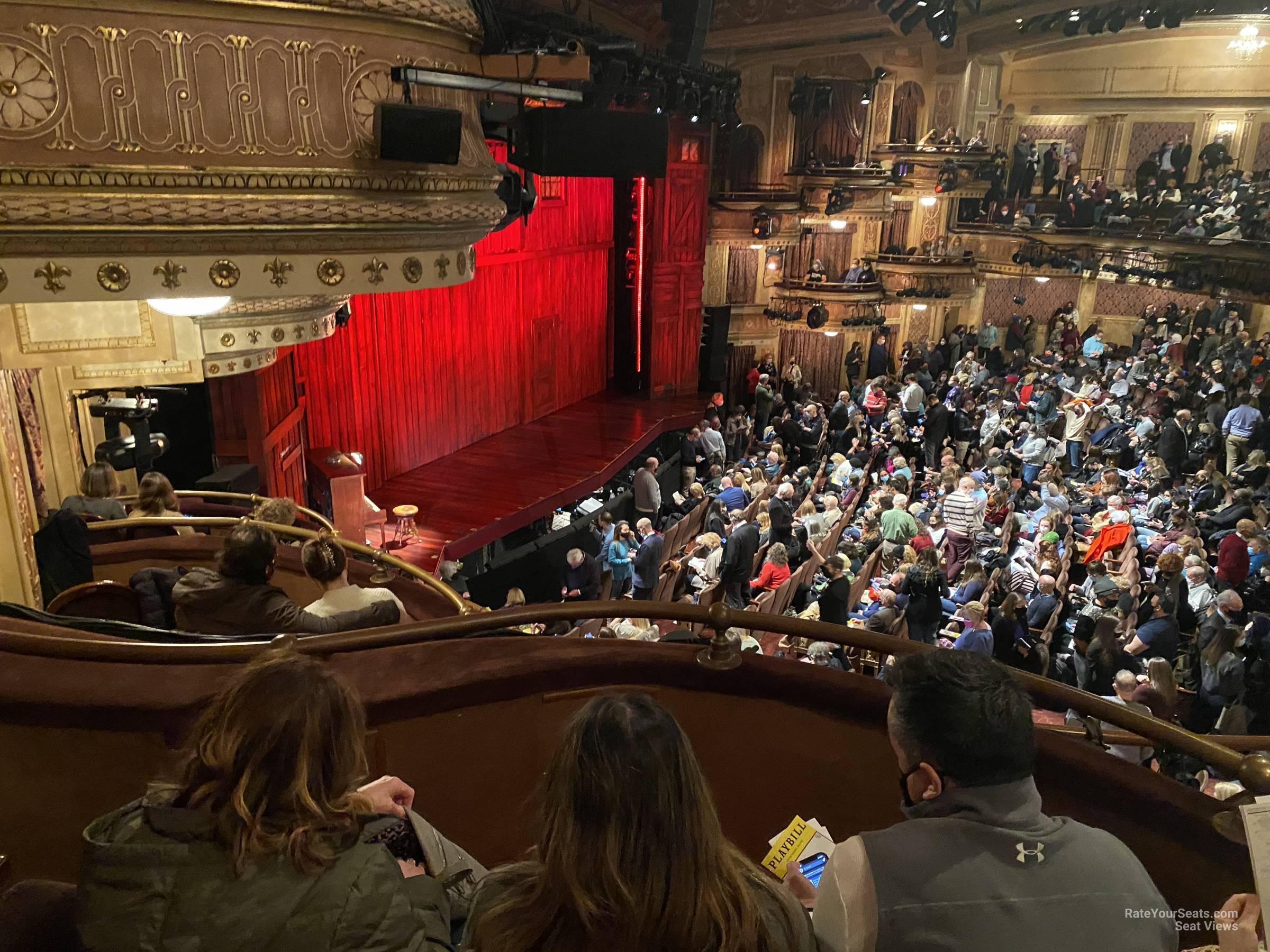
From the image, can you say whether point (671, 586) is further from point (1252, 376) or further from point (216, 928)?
point (1252, 376)

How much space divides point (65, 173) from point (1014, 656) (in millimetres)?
5635

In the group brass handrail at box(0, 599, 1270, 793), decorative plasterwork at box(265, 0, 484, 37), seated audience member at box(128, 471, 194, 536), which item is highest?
decorative plasterwork at box(265, 0, 484, 37)

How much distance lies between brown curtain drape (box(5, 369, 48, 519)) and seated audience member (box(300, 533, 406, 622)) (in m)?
3.69

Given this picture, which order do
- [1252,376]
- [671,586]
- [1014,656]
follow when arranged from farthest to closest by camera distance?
[1252,376], [671,586], [1014,656]

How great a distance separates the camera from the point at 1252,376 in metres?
12.9

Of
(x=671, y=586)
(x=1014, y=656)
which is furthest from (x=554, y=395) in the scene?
(x=1014, y=656)

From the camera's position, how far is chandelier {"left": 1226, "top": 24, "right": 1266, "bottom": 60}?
15172 millimetres

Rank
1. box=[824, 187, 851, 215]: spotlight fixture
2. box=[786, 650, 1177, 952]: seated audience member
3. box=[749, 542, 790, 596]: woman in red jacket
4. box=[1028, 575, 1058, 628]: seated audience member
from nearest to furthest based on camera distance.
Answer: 1. box=[786, 650, 1177, 952]: seated audience member
2. box=[1028, 575, 1058, 628]: seated audience member
3. box=[749, 542, 790, 596]: woman in red jacket
4. box=[824, 187, 851, 215]: spotlight fixture

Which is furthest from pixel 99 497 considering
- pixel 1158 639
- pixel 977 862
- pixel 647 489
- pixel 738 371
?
pixel 738 371

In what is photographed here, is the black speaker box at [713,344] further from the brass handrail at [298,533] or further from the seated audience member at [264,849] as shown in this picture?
the seated audience member at [264,849]

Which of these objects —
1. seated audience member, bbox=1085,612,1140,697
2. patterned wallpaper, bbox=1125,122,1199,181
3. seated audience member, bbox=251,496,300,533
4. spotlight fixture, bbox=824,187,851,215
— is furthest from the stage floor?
patterned wallpaper, bbox=1125,122,1199,181

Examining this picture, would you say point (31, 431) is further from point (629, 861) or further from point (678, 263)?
point (678, 263)

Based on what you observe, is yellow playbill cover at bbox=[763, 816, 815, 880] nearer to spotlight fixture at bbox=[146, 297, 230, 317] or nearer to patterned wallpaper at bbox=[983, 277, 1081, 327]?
spotlight fixture at bbox=[146, 297, 230, 317]

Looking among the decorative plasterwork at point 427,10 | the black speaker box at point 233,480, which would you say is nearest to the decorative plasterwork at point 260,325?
the black speaker box at point 233,480
